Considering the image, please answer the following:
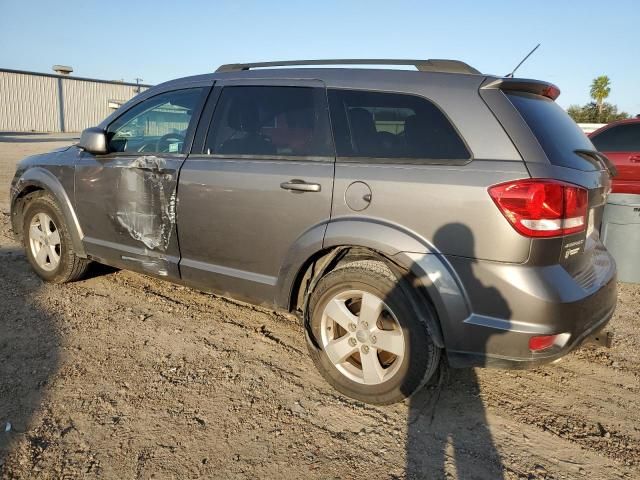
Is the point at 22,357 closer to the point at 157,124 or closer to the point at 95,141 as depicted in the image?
the point at 95,141

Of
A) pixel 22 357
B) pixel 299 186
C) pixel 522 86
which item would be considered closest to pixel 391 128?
pixel 299 186

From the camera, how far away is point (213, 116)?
139 inches

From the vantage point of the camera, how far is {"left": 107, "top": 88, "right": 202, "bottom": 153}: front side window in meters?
3.68

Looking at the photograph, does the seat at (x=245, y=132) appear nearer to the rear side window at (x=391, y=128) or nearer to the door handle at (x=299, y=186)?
the door handle at (x=299, y=186)

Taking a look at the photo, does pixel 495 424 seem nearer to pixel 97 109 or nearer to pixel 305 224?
pixel 305 224

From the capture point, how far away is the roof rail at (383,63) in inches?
108

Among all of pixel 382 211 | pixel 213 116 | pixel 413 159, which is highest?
pixel 213 116

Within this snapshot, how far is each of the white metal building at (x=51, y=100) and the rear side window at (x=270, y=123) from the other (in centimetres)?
3854

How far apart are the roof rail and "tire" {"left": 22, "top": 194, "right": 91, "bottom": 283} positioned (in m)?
2.06

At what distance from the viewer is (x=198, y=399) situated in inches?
114

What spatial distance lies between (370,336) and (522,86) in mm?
1616

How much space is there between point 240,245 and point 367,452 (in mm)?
1504

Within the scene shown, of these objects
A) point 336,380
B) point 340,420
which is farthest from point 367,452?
point 336,380

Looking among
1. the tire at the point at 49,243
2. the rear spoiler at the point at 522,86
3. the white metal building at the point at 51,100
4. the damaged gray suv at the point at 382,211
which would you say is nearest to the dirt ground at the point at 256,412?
the damaged gray suv at the point at 382,211
